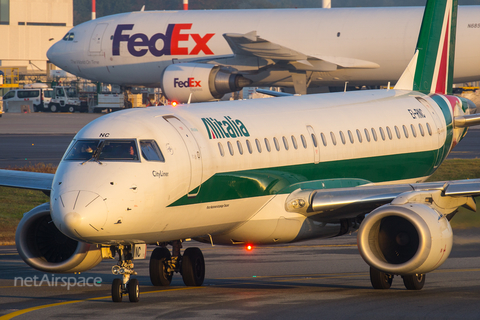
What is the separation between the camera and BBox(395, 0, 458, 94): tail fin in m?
26.5

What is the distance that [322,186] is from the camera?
19047 mm

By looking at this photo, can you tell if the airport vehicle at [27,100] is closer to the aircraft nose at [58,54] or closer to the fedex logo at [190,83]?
the aircraft nose at [58,54]

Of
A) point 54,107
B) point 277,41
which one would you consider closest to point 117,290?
point 277,41

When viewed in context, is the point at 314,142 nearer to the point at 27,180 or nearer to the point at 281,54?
the point at 27,180

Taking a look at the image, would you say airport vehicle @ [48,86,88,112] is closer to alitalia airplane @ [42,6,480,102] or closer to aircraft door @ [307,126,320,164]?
alitalia airplane @ [42,6,480,102]

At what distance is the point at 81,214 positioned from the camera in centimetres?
1331

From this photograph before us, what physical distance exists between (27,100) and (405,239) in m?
87.3

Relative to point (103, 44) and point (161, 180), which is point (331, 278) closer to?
point (161, 180)

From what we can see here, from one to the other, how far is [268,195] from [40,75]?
120418 mm

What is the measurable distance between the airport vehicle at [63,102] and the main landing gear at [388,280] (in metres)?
79.9

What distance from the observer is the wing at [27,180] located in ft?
59.8

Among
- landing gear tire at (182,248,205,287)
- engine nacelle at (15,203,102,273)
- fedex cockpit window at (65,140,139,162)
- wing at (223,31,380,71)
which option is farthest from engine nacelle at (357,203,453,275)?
wing at (223,31,380,71)

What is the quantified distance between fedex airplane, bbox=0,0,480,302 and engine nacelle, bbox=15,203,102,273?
0.02 metres

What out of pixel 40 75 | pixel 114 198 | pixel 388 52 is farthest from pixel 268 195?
pixel 40 75
